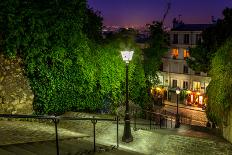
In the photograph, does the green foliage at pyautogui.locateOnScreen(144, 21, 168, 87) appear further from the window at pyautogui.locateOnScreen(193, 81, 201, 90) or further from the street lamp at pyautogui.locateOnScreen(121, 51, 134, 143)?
the street lamp at pyautogui.locateOnScreen(121, 51, 134, 143)

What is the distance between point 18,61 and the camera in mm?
14883

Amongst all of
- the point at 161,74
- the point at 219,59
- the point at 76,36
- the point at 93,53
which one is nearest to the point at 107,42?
the point at 93,53

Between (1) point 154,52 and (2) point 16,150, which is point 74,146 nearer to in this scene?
(2) point 16,150

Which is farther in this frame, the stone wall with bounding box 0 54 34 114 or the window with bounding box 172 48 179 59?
the window with bounding box 172 48 179 59

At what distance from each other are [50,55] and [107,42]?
698 cm

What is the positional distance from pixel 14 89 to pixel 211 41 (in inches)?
715

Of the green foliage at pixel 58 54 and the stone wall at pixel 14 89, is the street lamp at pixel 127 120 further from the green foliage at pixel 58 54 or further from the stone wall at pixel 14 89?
the stone wall at pixel 14 89

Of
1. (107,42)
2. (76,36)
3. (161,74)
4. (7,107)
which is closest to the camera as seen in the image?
(7,107)

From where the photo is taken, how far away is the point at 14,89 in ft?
47.7

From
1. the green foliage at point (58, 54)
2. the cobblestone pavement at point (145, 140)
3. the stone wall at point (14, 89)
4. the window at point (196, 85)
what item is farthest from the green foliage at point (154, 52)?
the stone wall at point (14, 89)

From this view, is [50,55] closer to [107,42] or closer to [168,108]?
[107,42]

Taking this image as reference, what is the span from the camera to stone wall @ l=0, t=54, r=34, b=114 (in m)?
14.1

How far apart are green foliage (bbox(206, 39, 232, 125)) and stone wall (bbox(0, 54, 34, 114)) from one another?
8736 mm

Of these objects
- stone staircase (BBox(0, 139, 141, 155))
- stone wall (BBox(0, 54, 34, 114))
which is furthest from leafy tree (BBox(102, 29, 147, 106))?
stone staircase (BBox(0, 139, 141, 155))
